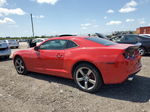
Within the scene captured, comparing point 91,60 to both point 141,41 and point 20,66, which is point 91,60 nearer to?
point 20,66

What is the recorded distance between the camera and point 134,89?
12.0ft

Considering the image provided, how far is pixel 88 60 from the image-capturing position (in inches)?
133

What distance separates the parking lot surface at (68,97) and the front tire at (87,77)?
0.55 ft

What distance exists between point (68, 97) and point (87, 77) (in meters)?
0.70

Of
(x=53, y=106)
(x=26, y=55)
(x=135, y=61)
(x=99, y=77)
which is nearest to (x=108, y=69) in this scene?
(x=99, y=77)

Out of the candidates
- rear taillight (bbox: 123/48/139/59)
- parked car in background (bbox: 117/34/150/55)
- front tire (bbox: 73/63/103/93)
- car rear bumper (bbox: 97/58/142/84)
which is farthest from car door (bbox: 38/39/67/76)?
parked car in background (bbox: 117/34/150/55)

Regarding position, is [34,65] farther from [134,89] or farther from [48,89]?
[134,89]

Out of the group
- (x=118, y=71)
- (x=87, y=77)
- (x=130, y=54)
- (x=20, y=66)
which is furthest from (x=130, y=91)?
(x=20, y=66)

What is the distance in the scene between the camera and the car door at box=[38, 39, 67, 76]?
401cm

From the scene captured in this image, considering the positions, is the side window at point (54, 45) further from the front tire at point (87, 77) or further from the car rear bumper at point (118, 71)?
the car rear bumper at point (118, 71)

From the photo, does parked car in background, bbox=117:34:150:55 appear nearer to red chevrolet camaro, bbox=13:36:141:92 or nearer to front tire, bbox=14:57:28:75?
red chevrolet camaro, bbox=13:36:141:92

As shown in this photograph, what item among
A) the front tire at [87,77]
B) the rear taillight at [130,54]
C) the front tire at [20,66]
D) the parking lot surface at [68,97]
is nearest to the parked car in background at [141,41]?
the parking lot surface at [68,97]

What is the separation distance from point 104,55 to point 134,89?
135 centimetres

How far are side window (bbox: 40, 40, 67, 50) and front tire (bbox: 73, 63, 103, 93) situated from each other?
0.90m
